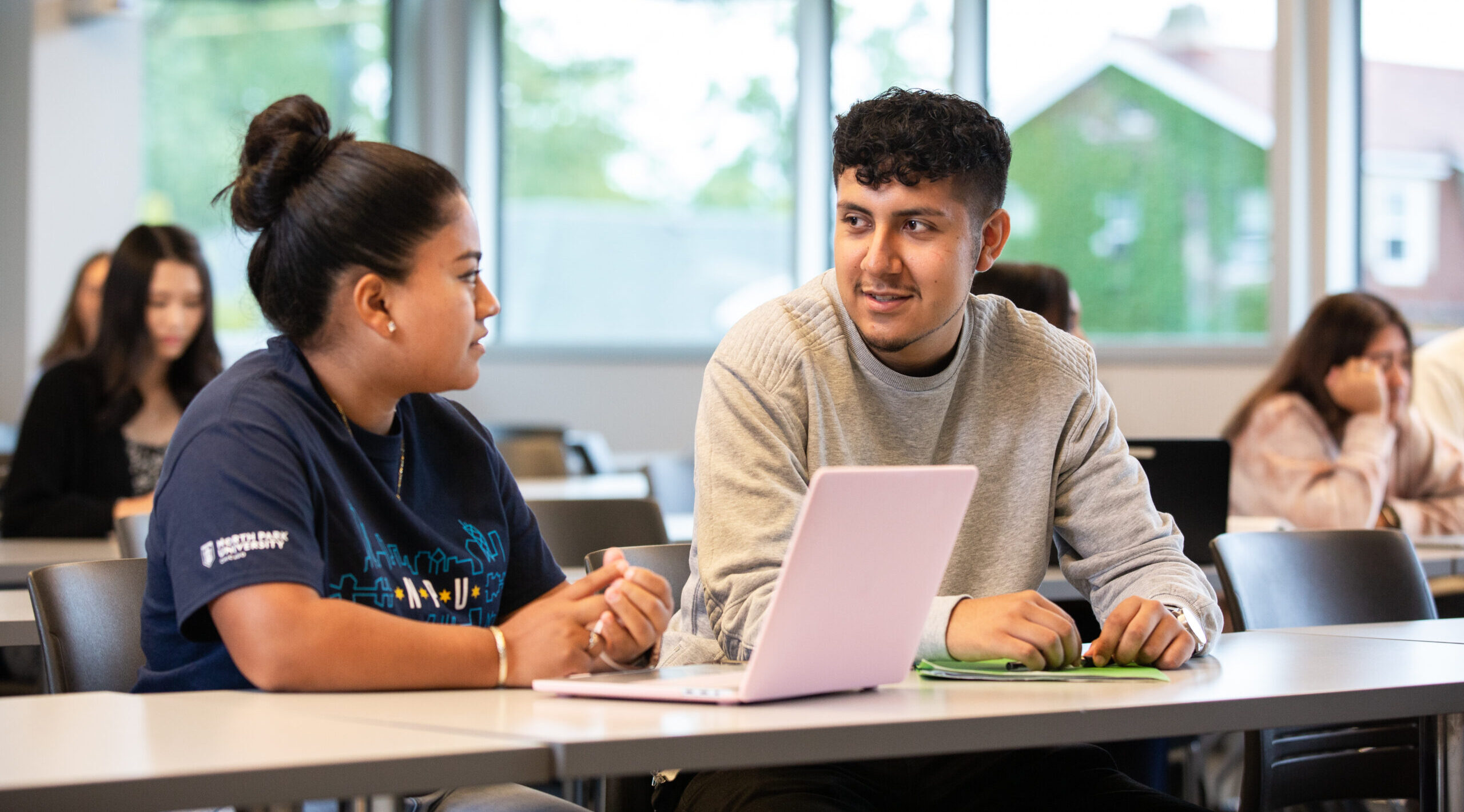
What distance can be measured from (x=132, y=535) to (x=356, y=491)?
3.48 ft

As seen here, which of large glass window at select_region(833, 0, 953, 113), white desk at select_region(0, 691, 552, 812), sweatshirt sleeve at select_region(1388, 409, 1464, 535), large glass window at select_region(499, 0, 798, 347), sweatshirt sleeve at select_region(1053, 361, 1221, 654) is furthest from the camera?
large glass window at select_region(499, 0, 798, 347)

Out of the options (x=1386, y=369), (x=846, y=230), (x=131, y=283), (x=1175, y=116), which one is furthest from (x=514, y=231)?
(x=846, y=230)

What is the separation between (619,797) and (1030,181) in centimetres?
465

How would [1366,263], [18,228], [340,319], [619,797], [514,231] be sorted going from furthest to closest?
[514,231], [18,228], [1366,263], [619,797], [340,319]

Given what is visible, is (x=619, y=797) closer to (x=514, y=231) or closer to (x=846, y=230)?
(x=846, y=230)

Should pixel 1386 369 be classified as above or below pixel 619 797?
above

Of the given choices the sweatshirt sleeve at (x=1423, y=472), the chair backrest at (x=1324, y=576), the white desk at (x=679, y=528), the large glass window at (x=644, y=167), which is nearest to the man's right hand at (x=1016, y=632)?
→ the chair backrest at (x=1324, y=576)

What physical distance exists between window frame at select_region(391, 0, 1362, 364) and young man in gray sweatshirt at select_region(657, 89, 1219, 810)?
3264 millimetres

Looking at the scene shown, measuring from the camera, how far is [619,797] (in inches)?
60.7

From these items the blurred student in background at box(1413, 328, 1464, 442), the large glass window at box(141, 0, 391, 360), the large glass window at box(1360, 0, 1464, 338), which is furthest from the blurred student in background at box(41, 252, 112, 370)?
the large glass window at box(1360, 0, 1464, 338)

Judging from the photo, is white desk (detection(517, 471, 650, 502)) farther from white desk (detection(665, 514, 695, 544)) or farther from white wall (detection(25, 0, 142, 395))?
white wall (detection(25, 0, 142, 395))

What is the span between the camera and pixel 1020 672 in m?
1.30

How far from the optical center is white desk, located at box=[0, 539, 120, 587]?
2.40m

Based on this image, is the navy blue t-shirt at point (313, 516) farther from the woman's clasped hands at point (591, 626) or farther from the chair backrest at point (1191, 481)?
the chair backrest at point (1191, 481)
